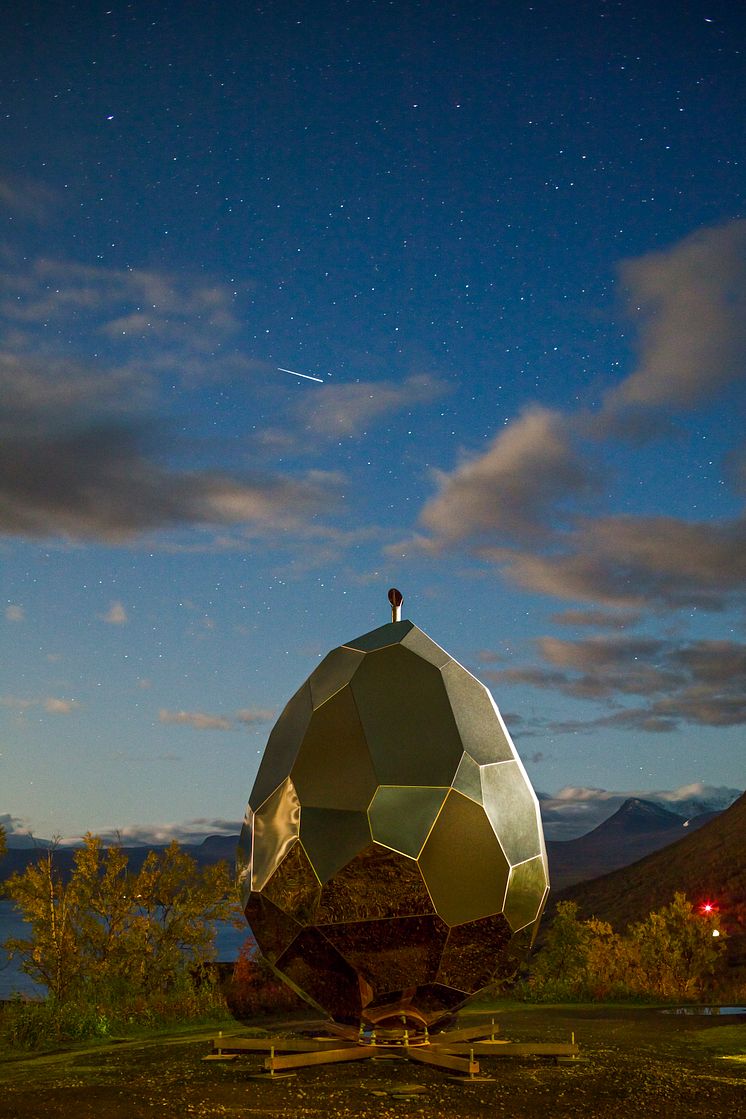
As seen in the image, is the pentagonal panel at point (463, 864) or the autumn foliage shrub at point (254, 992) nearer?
the pentagonal panel at point (463, 864)

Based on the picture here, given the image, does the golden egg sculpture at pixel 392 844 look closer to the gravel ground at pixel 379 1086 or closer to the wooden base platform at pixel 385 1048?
the wooden base platform at pixel 385 1048

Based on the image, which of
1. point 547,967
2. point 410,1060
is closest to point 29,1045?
point 410,1060

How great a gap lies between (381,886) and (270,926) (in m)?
1.17

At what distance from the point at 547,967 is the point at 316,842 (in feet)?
40.7

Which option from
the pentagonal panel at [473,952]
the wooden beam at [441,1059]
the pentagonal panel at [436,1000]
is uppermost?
the pentagonal panel at [473,952]

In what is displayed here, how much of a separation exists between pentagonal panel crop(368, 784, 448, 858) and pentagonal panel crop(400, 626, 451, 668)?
3.87 ft

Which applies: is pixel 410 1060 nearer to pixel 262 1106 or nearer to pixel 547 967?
pixel 262 1106

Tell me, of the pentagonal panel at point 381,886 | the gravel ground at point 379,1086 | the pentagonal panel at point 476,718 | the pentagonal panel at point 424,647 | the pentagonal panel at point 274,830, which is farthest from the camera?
the pentagonal panel at point 424,647

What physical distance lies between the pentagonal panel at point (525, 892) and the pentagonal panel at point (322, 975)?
1.32 metres

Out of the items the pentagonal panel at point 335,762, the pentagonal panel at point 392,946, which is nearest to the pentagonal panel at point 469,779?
the pentagonal panel at point 335,762

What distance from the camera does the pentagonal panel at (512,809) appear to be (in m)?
7.43

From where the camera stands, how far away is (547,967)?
58.2 feet

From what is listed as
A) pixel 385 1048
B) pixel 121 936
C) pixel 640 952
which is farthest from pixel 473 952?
pixel 640 952

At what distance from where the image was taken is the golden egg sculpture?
706 cm
